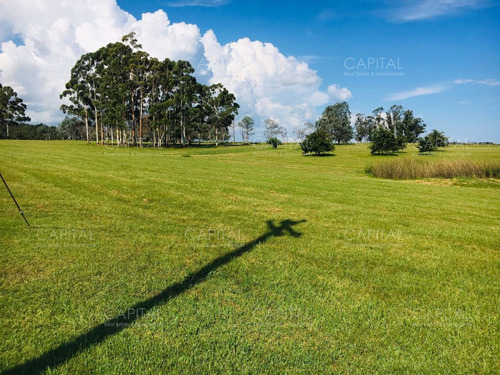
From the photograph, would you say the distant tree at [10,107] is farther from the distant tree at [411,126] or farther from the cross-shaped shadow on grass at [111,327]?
the distant tree at [411,126]

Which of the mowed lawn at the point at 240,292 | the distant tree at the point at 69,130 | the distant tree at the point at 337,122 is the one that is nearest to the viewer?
the mowed lawn at the point at 240,292

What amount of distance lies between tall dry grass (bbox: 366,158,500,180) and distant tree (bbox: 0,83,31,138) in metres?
108

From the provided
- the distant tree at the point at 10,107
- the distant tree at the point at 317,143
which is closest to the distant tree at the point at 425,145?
the distant tree at the point at 317,143

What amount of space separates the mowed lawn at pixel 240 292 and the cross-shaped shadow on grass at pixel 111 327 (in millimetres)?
21

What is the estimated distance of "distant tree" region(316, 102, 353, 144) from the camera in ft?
400

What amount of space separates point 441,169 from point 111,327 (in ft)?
98.2

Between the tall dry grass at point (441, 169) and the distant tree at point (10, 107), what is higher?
the distant tree at point (10, 107)

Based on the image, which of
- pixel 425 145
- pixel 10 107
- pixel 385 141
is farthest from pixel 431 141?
pixel 10 107

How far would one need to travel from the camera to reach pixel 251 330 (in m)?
4.12

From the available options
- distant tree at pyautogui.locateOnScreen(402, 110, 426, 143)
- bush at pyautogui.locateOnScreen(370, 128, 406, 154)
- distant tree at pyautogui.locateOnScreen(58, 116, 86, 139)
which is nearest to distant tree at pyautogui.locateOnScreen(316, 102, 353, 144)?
distant tree at pyautogui.locateOnScreen(402, 110, 426, 143)

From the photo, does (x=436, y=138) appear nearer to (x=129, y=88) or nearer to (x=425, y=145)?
(x=425, y=145)

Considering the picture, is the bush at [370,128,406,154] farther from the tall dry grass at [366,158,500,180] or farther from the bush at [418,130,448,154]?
the tall dry grass at [366,158,500,180]

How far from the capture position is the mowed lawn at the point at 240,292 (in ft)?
11.9

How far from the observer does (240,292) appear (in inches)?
200
